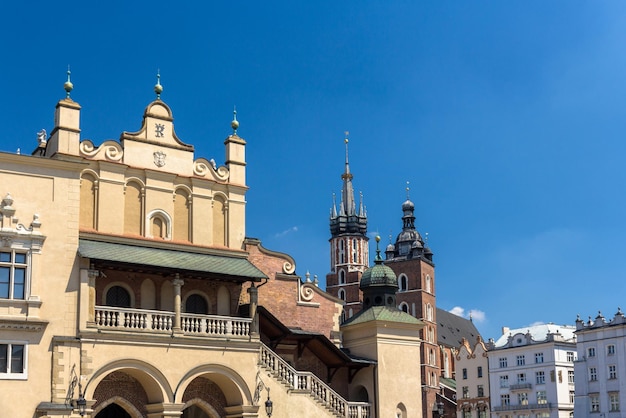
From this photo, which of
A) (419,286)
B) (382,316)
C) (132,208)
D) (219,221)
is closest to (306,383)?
(382,316)

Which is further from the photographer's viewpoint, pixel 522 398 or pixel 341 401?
pixel 522 398

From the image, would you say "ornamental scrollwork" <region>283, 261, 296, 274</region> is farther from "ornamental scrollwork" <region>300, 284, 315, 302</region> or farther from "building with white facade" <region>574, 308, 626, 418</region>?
"building with white facade" <region>574, 308, 626, 418</region>

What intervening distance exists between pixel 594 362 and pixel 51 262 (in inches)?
2505

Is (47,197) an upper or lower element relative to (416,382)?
upper

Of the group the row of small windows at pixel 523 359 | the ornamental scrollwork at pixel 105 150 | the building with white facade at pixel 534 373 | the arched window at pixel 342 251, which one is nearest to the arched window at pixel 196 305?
the ornamental scrollwork at pixel 105 150

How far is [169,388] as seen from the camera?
31.7 metres

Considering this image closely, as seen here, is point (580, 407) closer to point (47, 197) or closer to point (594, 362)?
point (594, 362)

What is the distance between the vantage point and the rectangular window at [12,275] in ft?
97.5

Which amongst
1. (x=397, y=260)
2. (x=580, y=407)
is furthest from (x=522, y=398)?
(x=397, y=260)

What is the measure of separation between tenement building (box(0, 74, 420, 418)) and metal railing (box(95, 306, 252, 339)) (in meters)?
0.06

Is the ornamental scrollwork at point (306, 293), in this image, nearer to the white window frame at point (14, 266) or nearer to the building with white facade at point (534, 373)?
the white window frame at point (14, 266)

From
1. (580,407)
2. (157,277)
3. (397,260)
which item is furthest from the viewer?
(397,260)

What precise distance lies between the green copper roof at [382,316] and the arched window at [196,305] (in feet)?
24.3

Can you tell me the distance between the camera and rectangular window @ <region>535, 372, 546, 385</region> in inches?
3610
